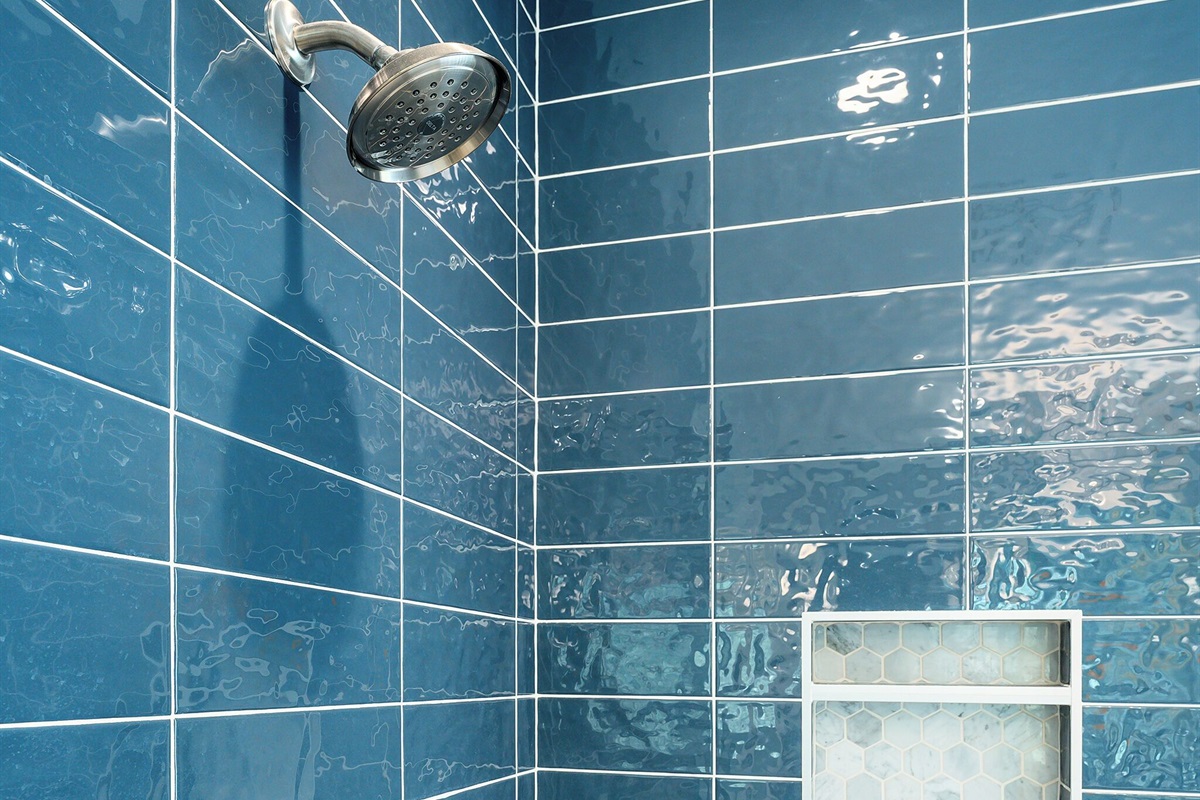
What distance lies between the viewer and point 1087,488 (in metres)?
1.49

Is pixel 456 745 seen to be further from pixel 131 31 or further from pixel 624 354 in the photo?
pixel 131 31

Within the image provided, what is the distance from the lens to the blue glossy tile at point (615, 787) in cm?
159

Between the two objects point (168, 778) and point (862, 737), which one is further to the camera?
point (862, 737)

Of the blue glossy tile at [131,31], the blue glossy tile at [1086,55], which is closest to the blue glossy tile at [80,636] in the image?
the blue glossy tile at [131,31]

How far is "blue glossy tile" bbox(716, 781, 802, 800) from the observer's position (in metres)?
1.55

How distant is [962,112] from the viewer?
5.23ft

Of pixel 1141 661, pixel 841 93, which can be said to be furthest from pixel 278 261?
pixel 1141 661

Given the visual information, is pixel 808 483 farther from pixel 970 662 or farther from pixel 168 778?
pixel 168 778

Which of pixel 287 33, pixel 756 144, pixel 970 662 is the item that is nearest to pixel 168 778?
pixel 287 33

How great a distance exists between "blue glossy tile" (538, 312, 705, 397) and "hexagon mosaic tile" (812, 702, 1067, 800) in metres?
0.56

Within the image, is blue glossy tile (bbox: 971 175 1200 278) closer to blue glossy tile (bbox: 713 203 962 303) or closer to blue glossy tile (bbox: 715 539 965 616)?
blue glossy tile (bbox: 713 203 962 303)

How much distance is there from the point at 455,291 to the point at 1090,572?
96 centimetres

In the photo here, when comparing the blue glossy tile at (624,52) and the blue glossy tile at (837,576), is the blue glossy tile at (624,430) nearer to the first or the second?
the blue glossy tile at (837,576)

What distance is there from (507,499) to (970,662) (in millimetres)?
717
